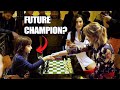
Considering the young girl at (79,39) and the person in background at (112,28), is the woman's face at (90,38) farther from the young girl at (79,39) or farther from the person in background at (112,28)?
the person in background at (112,28)

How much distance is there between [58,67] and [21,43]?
0.61m

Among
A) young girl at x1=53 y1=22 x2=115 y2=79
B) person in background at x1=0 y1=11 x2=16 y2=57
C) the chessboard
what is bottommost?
the chessboard

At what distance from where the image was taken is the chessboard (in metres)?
4.97

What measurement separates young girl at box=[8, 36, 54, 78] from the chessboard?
85 mm

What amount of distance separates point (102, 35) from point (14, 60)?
1278 millimetres

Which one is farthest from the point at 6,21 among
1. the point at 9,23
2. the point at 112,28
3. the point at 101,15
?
the point at 112,28

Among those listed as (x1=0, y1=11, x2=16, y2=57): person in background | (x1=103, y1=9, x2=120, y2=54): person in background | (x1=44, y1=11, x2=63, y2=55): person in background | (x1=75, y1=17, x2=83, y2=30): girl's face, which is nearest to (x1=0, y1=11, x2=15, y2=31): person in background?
(x1=0, y1=11, x2=16, y2=57): person in background

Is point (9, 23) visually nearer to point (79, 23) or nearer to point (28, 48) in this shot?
point (28, 48)

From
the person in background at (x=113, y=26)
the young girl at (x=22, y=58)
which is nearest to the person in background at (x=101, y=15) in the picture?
the person in background at (x=113, y=26)

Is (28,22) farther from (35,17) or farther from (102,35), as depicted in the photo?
(102,35)

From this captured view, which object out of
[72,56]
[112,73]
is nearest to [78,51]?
[72,56]

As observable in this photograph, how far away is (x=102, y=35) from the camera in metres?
5.00

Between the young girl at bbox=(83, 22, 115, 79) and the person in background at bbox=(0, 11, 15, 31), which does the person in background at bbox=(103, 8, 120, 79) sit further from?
the person in background at bbox=(0, 11, 15, 31)
